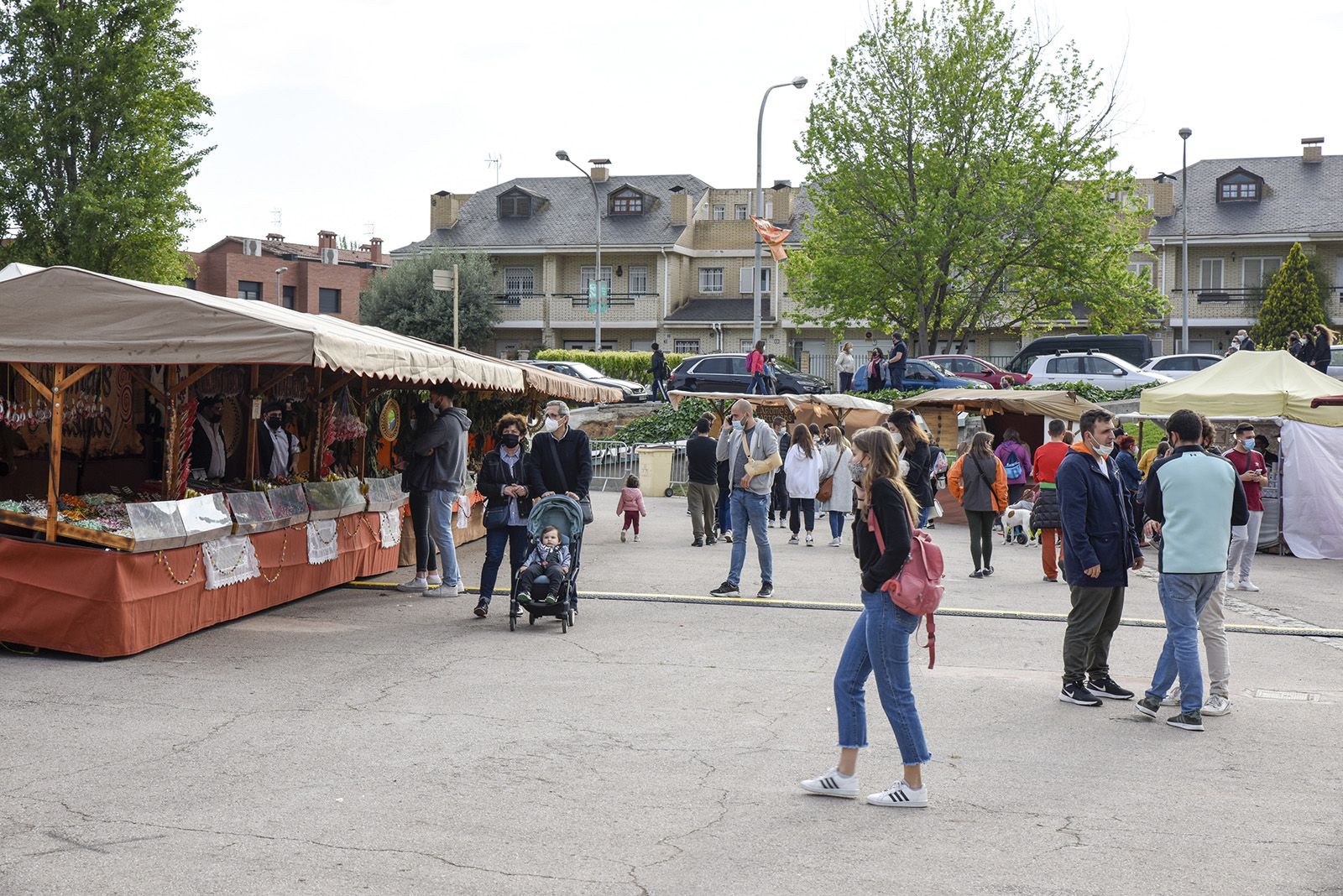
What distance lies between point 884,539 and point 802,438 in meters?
11.3

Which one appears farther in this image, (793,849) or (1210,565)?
(1210,565)

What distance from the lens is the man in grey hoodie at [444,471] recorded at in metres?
12.0

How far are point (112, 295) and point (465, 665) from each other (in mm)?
3628

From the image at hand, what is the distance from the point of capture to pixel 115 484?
11945 mm

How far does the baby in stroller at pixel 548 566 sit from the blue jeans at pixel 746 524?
2311 mm

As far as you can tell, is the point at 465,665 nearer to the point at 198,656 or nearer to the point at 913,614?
the point at 198,656

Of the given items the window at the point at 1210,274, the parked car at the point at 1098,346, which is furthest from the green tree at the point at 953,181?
the window at the point at 1210,274

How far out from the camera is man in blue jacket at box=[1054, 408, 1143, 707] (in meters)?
8.09

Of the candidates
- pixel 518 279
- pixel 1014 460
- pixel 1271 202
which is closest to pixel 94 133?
pixel 1014 460

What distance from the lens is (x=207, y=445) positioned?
39.5ft

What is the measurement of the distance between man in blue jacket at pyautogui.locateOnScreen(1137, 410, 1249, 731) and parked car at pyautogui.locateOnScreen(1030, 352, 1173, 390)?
86.0ft

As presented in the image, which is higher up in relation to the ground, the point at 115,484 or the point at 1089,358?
the point at 1089,358

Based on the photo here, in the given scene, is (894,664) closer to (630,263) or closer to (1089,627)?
(1089,627)

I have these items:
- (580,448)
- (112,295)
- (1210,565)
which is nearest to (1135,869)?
(1210,565)
